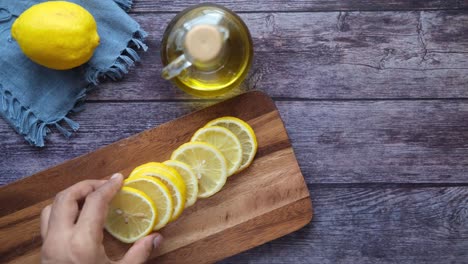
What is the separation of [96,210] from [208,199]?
27 centimetres

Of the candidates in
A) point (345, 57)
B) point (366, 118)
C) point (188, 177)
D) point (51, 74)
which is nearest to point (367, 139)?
point (366, 118)

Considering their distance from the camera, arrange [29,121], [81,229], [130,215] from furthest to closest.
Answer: [29,121] → [130,215] → [81,229]

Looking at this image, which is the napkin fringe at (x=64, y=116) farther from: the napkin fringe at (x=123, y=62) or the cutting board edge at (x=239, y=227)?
the cutting board edge at (x=239, y=227)

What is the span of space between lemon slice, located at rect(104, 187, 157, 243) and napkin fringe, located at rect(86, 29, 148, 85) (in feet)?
0.95

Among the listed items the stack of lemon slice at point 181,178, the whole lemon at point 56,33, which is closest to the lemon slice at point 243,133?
the stack of lemon slice at point 181,178

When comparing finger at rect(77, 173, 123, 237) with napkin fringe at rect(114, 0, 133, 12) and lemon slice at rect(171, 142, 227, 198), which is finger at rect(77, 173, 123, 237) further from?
napkin fringe at rect(114, 0, 133, 12)

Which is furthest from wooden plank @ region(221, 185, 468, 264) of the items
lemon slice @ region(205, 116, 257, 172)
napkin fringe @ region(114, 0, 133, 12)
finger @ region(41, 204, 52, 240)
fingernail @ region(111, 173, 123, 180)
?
napkin fringe @ region(114, 0, 133, 12)

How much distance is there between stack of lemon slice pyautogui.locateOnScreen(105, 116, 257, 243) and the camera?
3.38 ft

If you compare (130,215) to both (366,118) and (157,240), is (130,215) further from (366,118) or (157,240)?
(366,118)

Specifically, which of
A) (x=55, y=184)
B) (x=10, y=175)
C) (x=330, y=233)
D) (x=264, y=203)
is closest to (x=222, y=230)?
(x=264, y=203)

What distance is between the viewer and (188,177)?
41.7 inches

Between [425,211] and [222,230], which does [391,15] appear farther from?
[222,230]

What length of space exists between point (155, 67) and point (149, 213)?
0.35m

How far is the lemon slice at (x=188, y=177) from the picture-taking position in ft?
3.47
